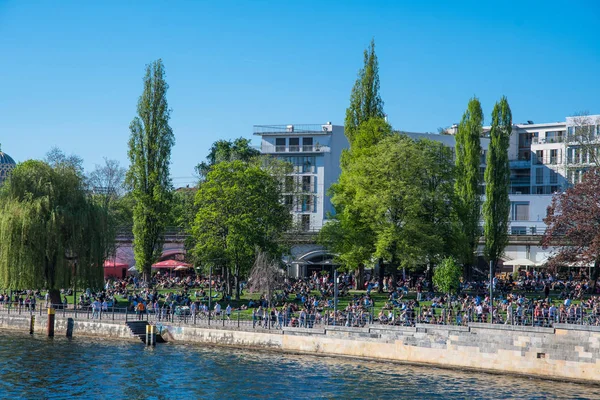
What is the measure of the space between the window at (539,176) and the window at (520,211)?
1477cm

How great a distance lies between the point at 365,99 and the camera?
6644 cm

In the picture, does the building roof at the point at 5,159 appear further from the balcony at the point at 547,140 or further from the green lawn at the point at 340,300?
the green lawn at the point at 340,300

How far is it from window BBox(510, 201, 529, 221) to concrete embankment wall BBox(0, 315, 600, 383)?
165 ft

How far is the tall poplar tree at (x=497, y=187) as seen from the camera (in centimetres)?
6706

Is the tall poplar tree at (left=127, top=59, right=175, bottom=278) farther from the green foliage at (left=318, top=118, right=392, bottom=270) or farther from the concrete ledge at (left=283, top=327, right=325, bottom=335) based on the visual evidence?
the concrete ledge at (left=283, top=327, right=325, bottom=335)

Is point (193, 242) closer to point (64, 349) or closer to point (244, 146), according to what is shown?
point (64, 349)

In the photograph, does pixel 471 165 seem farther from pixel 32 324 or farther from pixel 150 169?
pixel 32 324

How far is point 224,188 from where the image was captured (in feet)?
199

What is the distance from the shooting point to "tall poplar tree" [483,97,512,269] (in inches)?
2640

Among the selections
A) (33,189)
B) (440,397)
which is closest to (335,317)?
(440,397)

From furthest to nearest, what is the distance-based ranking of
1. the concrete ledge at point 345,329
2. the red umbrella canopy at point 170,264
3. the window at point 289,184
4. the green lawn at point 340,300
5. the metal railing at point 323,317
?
the window at point 289,184 → the red umbrella canopy at point 170,264 → the green lawn at point 340,300 → the concrete ledge at point 345,329 → the metal railing at point 323,317

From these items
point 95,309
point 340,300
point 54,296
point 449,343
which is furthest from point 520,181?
point 449,343

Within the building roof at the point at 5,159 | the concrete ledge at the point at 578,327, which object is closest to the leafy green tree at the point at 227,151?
the concrete ledge at the point at 578,327

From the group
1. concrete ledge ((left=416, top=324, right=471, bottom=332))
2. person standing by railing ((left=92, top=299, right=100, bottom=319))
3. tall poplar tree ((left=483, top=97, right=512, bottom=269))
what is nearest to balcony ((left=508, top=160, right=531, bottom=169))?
tall poplar tree ((left=483, top=97, right=512, bottom=269))
